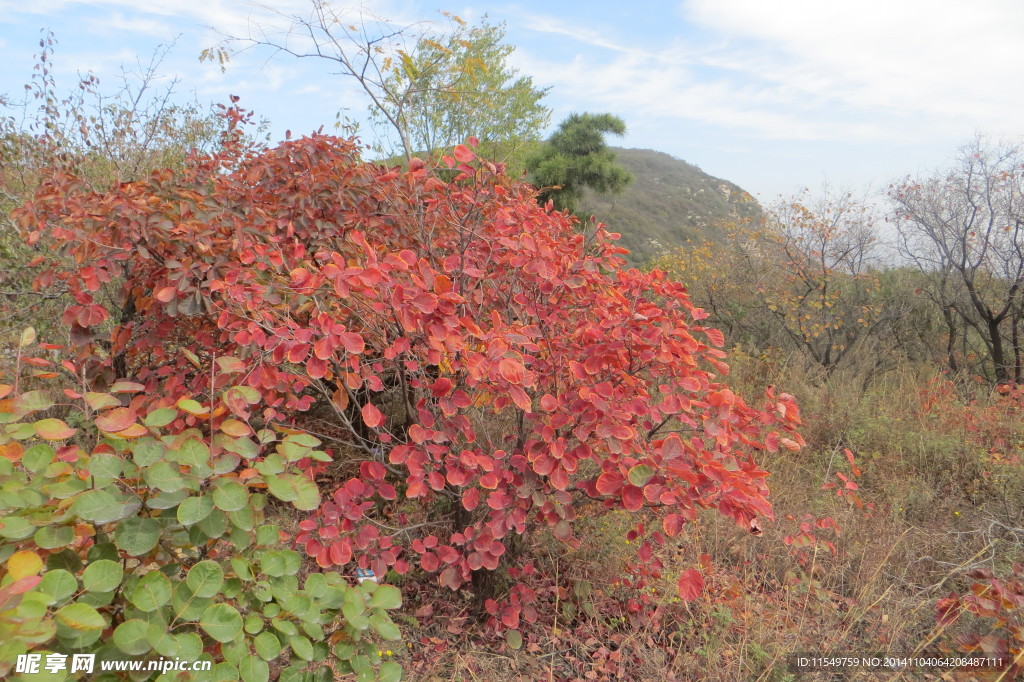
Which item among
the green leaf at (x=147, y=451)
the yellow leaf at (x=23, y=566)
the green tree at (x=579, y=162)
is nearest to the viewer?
the yellow leaf at (x=23, y=566)

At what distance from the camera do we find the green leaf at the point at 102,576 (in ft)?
3.68

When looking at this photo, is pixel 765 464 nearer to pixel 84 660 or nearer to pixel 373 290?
pixel 373 290

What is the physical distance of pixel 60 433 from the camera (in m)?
1.26

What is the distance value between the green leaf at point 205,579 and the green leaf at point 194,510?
10 cm

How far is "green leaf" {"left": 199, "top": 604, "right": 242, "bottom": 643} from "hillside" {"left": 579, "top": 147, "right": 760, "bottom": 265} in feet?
43.3

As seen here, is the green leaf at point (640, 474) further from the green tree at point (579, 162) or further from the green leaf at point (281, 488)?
the green tree at point (579, 162)

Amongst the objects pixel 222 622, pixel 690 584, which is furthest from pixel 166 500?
pixel 690 584

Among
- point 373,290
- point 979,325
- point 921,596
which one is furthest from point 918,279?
point 373,290

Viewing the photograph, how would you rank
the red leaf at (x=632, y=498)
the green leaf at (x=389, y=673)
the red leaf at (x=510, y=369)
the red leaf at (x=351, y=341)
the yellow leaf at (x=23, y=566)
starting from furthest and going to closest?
the red leaf at (x=632, y=498), the red leaf at (x=351, y=341), the red leaf at (x=510, y=369), the green leaf at (x=389, y=673), the yellow leaf at (x=23, y=566)

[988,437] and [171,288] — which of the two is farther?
[988,437]

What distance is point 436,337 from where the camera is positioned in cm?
181

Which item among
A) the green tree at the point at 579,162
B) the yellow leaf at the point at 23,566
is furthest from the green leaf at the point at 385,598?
the green tree at the point at 579,162

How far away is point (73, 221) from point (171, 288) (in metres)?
0.62

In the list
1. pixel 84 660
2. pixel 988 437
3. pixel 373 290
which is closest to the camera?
pixel 84 660
